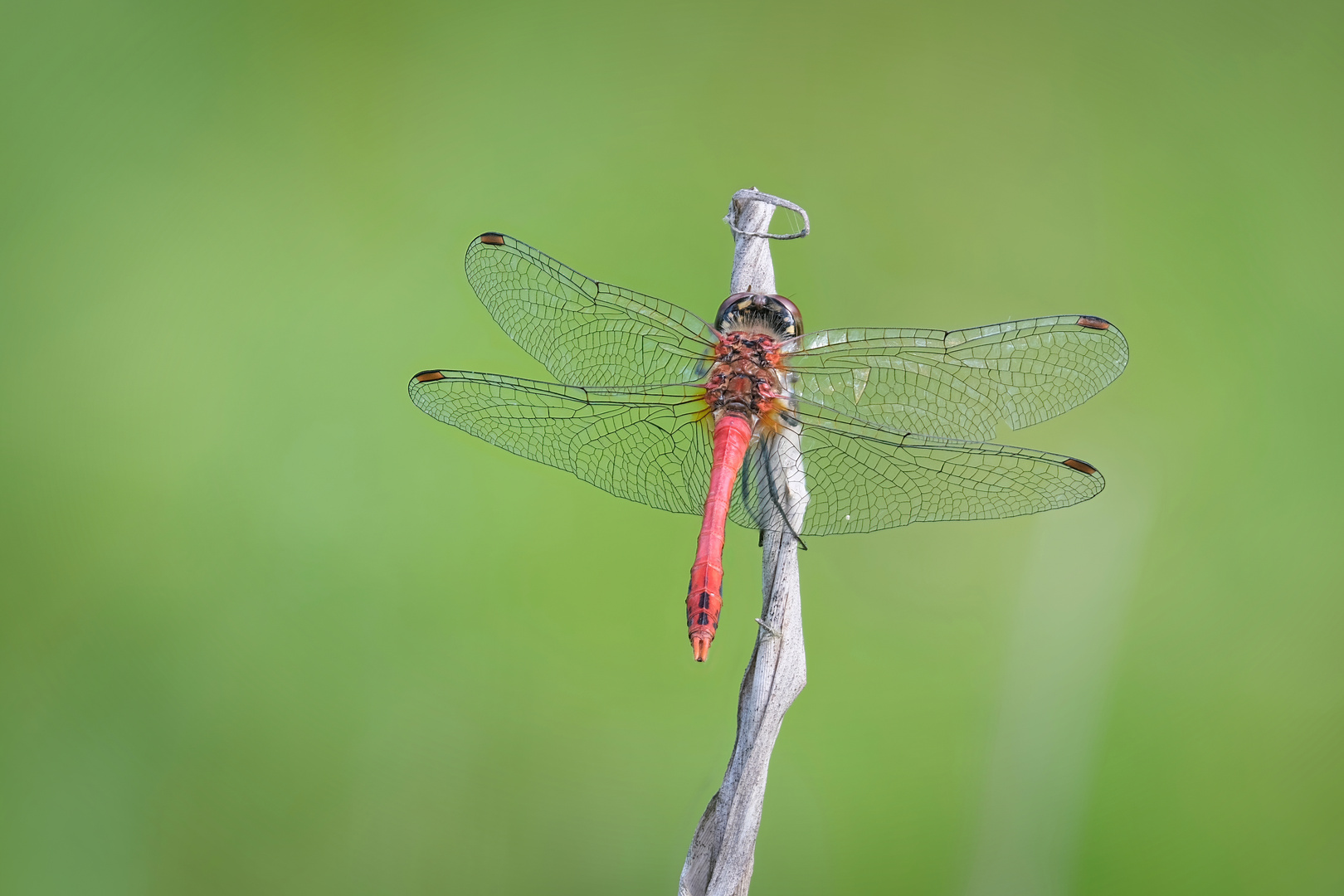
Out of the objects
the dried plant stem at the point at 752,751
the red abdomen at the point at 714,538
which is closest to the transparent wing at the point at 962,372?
the red abdomen at the point at 714,538

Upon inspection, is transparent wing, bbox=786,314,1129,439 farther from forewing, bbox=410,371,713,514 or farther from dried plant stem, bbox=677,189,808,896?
dried plant stem, bbox=677,189,808,896

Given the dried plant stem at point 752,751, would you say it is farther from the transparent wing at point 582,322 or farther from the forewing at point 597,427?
the transparent wing at point 582,322

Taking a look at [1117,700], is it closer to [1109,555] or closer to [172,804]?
[1109,555]

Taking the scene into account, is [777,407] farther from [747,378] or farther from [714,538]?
[714,538]

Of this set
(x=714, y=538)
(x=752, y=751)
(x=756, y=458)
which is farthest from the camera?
(x=756, y=458)

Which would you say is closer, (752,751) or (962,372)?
(752,751)

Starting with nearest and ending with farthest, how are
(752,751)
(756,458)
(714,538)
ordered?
1. (752,751)
2. (714,538)
3. (756,458)

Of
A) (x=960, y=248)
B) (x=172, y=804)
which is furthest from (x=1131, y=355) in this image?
(x=172, y=804)

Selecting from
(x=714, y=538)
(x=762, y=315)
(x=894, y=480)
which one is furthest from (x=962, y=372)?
(x=714, y=538)

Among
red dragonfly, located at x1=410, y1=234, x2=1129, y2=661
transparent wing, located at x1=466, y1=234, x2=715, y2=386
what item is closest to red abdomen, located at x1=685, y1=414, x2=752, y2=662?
red dragonfly, located at x1=410, y1=234, x2=1129, y2=661

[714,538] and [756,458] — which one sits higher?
[756,458]
